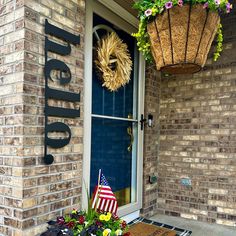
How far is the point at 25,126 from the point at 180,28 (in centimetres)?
118

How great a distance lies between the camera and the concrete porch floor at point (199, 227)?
2.80 meters

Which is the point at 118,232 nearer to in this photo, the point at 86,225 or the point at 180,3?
the point at 86,225

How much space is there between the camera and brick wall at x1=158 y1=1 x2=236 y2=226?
3.02 m

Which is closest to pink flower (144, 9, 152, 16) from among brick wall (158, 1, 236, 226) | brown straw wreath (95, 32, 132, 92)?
brown straw wreath (95, 32, 132, 92)

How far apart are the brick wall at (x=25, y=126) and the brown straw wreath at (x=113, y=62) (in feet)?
2.14

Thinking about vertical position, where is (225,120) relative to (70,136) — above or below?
above

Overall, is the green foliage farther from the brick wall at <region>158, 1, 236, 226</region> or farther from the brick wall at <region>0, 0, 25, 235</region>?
the brick wall at <region>158, 1, 236, 226</region>

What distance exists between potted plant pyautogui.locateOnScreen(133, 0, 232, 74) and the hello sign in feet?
1.96

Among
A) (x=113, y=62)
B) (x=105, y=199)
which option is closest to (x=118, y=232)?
(x=105, y=199)

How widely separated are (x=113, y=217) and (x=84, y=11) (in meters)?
1.62

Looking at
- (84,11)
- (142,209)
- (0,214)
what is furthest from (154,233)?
(84,11)

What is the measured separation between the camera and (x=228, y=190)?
2994mm

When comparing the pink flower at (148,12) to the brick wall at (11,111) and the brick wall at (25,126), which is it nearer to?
the brick wall at (25,126)

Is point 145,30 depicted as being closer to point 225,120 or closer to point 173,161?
point 225,120
